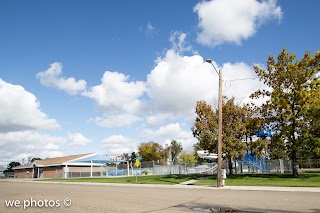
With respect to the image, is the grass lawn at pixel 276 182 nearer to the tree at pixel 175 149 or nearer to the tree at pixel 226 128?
the tree at pixel 226 128

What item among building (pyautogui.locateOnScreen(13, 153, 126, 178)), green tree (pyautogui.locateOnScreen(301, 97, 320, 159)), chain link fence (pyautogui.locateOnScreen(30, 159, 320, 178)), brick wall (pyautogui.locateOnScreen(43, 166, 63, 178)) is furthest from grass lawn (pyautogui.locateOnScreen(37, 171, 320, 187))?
brick wall (pyautogui.locateOnScreen(43, 166, 63, 178))

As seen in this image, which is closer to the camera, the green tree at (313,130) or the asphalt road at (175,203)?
the asphalt road at (175,203)

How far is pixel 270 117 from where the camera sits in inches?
1143

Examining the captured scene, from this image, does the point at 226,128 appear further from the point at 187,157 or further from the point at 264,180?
the point at 187,157

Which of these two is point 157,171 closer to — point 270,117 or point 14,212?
point 270,117

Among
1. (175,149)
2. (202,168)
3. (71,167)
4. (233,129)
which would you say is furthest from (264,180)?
(175,149)

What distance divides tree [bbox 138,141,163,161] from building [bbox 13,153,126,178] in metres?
27.5

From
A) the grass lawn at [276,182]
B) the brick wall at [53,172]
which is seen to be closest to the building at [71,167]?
the brick wall at [53,172]

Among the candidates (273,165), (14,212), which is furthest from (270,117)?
(14,212)

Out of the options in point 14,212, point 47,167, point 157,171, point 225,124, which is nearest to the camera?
point 14,212

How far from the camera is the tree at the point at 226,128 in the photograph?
3056cm

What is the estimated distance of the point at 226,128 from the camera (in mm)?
31406

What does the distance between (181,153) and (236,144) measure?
3118 inches

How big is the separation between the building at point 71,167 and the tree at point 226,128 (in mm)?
34172
